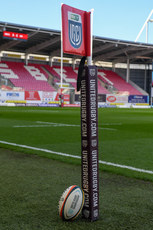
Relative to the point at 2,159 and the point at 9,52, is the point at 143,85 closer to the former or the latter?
the point at 9,52

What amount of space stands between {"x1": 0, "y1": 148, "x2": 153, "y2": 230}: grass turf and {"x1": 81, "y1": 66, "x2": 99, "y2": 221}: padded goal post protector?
0.16 meters

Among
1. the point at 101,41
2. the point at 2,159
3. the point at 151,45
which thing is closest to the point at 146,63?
the point at 151,45

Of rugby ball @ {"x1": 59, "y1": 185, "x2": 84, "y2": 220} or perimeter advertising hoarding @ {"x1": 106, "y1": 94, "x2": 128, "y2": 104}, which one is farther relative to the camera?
perimeter advertising hoarding @ {"x1": 106, "y1": 94, "x2": 128, "y2": 104}

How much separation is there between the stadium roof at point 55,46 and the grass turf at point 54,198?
108 feet

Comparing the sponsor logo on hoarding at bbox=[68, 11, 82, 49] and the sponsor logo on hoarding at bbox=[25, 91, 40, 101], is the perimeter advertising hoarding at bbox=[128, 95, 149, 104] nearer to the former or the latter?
the sponsor logo on hoarding at bbox=[25, 91, 40, 101]

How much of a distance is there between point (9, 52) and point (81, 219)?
47289mm

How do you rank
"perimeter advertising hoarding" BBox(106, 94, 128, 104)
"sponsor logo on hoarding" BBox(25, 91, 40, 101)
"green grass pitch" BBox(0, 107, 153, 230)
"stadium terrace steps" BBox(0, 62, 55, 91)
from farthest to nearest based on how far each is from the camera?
"perimeter advertising hoarding" BBox(106, 94, 128, 104) → "stadium terrace steps" BBox(0, 62, 55, 91) → "sponsor logo on hoarding" BBox(25, 91, 40, 101) → "green grass pitch" BBox(0, 107, 153, 230)

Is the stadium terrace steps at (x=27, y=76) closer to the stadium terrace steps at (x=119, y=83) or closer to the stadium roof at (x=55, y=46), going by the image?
the stadium roof at (x=55, y=46)

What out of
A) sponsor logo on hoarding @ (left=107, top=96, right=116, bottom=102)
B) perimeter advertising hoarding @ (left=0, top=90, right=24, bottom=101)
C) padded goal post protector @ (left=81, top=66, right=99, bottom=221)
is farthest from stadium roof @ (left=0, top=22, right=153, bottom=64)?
padded goal post protector @ (left=81, top=66, right=99, bottom=221)

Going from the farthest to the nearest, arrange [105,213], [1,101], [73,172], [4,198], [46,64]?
[46,64]
[1,101]
[73,172]
[4,198]
[105,213]

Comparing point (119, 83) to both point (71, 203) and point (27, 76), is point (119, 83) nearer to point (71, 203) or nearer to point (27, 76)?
point (27, 76)

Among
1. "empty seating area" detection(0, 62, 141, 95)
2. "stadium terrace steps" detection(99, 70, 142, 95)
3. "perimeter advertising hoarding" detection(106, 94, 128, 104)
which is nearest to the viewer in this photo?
"empty seating area" detection(0, 62, 141, 95)

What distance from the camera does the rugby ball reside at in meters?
2.55

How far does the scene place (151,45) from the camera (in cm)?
4525
